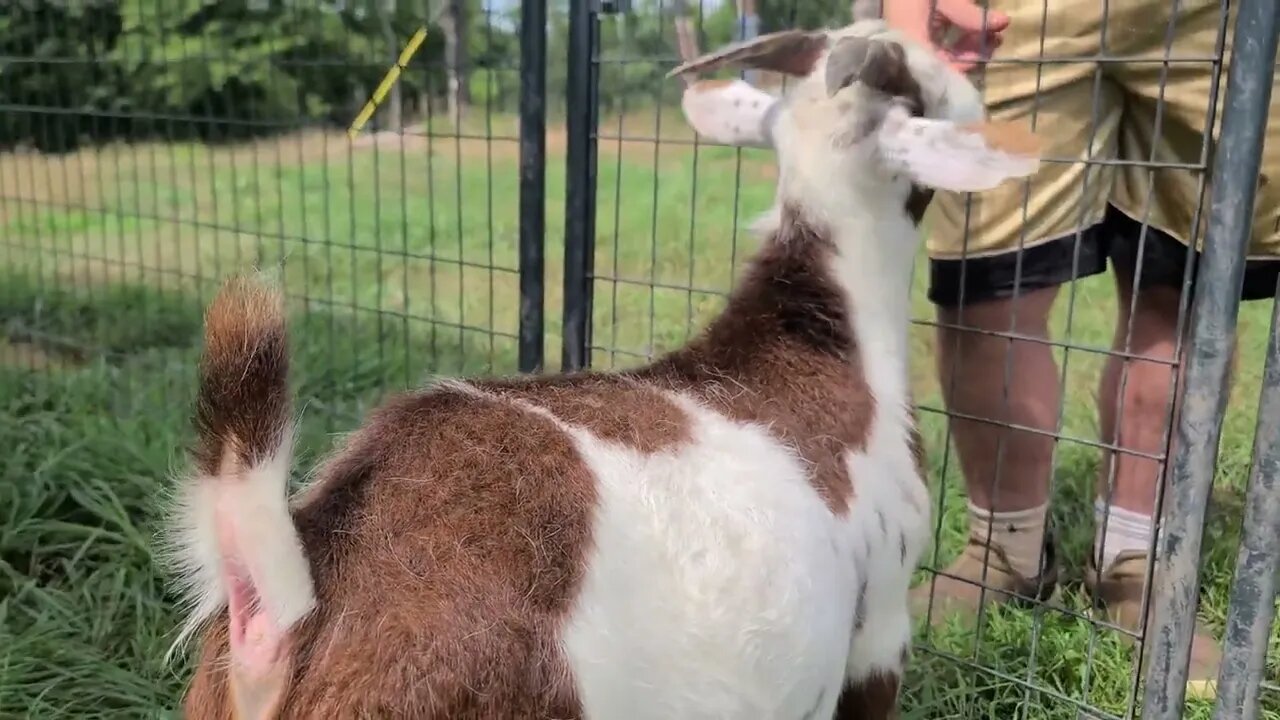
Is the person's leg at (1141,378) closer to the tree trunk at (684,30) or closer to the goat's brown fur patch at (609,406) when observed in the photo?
the tree trunk at (684,30)

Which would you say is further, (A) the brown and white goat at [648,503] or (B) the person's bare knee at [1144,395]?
(B) the person's bare knee at [1144,395]

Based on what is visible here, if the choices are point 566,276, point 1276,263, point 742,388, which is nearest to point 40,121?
point 566,276

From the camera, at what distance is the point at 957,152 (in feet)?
5.99

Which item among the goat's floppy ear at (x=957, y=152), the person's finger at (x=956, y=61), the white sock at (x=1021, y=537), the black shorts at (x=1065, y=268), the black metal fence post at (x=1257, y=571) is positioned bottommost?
the white sock at (x=1021, y=537)

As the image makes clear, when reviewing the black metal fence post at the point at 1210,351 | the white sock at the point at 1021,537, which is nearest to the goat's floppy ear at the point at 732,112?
the black metal fence post at the point at 1210,351

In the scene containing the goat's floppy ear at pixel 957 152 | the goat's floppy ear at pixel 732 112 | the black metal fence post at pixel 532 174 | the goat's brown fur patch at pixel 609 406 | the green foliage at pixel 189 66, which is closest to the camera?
the goat's brown fur patch at pixel 609 406

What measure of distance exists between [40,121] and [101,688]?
2651 millimetres

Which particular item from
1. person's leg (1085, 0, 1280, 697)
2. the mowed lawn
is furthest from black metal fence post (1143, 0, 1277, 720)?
the mowed lawn

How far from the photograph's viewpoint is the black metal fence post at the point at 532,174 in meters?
2.79

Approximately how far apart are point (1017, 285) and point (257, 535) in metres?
1.58

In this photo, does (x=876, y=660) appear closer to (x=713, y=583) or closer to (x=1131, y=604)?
(x=713, y=583)

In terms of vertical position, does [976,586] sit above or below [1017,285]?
below

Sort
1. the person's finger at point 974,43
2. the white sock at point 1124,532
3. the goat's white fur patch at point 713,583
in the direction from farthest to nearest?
the white sock at point 1124,532 < the person's finger at point 974,43 < the goat's white fur patch at point 713,583

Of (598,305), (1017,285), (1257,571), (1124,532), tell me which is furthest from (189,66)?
(1257,571)
